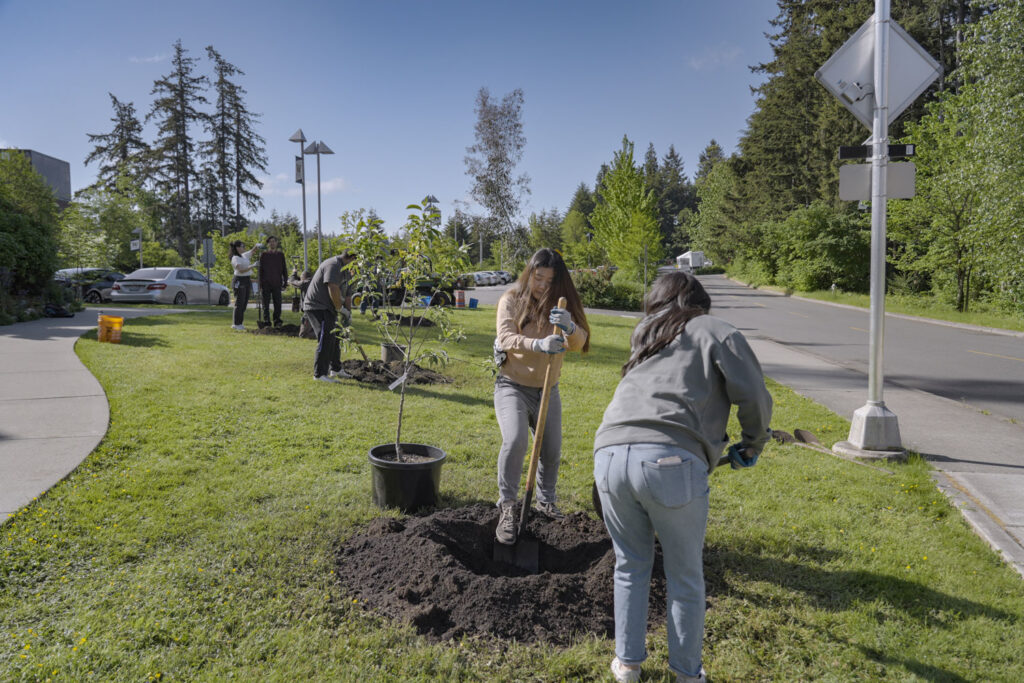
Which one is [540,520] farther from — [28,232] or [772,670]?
[28,232]

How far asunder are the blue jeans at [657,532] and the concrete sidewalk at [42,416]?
150 inches

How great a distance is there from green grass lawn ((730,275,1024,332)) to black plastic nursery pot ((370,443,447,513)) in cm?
1891

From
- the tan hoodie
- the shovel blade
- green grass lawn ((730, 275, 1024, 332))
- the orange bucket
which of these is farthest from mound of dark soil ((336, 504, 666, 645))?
green grass lawn ((730, 275, 1024, 332))

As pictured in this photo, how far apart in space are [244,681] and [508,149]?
4529cm

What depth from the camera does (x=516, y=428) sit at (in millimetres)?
3758

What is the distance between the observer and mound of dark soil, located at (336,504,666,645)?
122 inches

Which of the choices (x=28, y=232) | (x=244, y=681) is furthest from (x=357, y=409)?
(x=28, y=232)

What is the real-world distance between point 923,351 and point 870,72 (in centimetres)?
1002

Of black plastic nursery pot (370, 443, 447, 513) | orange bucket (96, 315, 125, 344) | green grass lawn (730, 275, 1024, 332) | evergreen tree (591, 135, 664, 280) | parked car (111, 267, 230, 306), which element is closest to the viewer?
black plastic nursery pot (370, 443, 447, 513)

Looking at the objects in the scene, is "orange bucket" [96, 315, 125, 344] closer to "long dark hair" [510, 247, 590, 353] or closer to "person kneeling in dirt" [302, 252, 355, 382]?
"person kneeling in dirt" [302, 252, 355, 382]

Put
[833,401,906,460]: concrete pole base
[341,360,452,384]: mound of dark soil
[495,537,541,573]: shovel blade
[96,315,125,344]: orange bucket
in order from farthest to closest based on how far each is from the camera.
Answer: [96,315,125,344]: orange bucket → [341,360,452,384]: mound of dark soil → [833,401,906,460]: concrete pole base → [495,537,541,573]: shovel blade

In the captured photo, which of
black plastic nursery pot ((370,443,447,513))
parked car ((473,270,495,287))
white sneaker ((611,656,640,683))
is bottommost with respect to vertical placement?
white sneaker ((611,656,640,683))

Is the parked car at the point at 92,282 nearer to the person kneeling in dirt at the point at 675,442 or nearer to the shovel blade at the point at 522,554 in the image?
the shovel blade at the point at 522,554

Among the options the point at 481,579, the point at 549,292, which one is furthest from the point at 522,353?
the point at 481,579
